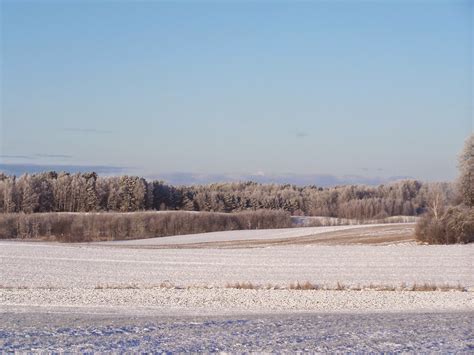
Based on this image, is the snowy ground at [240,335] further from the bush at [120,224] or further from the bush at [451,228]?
the bush at [120,224]

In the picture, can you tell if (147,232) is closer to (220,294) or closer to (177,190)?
(177,190)

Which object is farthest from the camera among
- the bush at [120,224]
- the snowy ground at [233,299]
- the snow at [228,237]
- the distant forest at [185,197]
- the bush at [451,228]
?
the distant forest at [185,197]

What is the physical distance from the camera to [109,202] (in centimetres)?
9994

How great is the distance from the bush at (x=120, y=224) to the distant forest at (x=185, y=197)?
1765cm

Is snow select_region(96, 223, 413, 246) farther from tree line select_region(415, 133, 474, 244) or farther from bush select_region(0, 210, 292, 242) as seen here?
tree line select_region(415, 133, 474, 244)

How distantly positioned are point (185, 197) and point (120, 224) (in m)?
37.2

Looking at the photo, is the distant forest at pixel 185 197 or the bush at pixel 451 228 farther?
the distant forest at pixel 185 197

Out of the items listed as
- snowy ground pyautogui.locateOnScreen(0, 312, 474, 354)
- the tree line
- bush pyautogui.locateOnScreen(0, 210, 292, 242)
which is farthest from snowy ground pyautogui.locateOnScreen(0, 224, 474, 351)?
bush pyautogui.locateOnScreen(0, 210, 292, 242)

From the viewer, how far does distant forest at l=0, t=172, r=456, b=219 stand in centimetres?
9406

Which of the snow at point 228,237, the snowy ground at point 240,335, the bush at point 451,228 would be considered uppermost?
the bush at point 451,228

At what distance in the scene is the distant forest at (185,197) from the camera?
9406cm

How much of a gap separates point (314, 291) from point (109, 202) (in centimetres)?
7918

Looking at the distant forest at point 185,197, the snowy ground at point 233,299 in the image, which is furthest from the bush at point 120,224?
the snowy ground at point 233,299

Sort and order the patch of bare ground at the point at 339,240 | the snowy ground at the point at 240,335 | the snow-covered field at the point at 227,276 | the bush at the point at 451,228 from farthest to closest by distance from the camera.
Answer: the patch of bare ground at the point at 339,240 → the bush at the point at 451,228 → the snow-covered field at the point at 227,276 → the snowy ground at the point at 240,335
